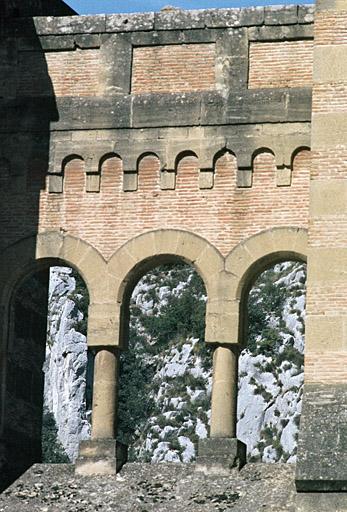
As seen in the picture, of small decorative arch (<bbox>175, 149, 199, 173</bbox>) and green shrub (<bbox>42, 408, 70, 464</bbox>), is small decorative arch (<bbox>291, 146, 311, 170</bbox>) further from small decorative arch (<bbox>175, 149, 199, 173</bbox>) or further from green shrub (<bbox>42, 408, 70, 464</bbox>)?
green shrub (<bbox>42, 408, 70, 464</bbox>)

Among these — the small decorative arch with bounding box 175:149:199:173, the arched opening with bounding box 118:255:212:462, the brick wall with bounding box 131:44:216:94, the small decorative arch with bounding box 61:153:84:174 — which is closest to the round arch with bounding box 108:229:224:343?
the small decorative arch with bounding box 175:149:199:173

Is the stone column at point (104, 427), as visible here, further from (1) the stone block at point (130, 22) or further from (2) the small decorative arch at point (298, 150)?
(1) the stone block at point (130, 22)

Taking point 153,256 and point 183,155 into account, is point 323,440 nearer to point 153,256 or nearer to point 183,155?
point 153,256

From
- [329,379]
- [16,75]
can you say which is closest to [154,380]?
[16,75]

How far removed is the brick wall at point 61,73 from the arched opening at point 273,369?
26068mm

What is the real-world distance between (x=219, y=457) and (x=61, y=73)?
17.8 feet

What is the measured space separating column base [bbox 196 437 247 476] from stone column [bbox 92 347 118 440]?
1.23 metres

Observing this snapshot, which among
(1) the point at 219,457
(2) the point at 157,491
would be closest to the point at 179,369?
(1) the point at 219,457

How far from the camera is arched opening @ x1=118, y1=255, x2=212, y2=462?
55.8 meters

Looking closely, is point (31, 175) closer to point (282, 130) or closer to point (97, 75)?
point (97, 75)

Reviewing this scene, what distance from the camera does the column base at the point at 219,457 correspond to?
81.1 feet

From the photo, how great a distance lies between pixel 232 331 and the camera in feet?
82.7

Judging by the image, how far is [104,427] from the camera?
25406 millimetres

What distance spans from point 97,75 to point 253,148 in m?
2.28
